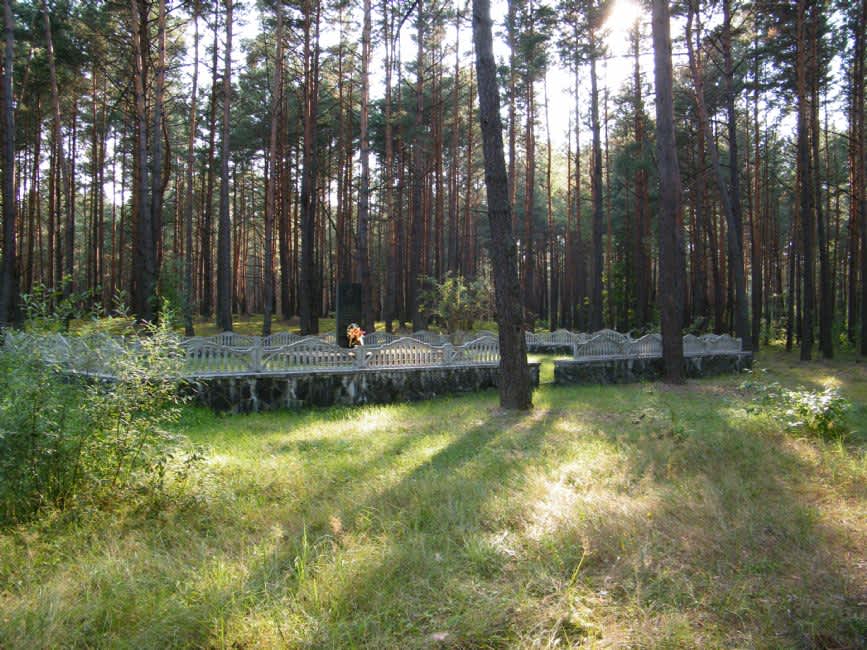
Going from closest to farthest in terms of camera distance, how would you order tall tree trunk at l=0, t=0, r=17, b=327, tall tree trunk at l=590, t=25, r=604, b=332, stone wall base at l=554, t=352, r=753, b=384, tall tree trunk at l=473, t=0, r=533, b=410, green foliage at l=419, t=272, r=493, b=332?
1. tall tree trunk at l=473, t=0, r=533, b=410
2. stone wall base at l=554, t=352, r=753, b=384
3. tall tree trunk at l=0, t=0, r=17, b=327
4. green foliage at l=419, t=272, r=493, b=332
5. tall tree trunk at l=590, t=25, r=604, b=332

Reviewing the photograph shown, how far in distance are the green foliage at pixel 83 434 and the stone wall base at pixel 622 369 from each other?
10.3 m

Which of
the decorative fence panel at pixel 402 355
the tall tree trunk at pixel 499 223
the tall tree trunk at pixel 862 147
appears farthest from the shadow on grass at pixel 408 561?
the tall tree trunk at pixel 862 147

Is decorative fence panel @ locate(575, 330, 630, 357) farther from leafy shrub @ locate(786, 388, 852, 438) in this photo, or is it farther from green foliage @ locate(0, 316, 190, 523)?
green foliage @ locate(0, 316, 190, 523)

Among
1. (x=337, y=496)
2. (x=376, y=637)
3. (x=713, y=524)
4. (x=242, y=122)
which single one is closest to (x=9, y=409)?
(x=337, y=496)

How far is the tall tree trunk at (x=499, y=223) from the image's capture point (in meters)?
8.88

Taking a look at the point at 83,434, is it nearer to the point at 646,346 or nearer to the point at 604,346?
Result: the point at 604,346

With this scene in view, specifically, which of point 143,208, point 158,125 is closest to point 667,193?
point 143,208

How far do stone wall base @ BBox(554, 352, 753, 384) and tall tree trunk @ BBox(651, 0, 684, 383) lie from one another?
1.01 m

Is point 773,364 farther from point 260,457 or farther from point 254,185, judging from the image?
point 254,185

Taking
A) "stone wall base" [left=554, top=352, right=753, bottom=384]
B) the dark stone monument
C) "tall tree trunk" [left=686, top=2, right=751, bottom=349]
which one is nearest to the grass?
"stone wall base" [left=554, top=352, right=753, bottom=384]

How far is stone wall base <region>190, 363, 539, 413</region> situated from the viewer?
965 cm

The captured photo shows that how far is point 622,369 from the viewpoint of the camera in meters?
14.1

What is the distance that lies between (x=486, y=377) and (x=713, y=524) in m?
8.54

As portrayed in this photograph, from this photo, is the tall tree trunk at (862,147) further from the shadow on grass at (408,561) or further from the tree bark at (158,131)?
the tree bark at (158,131)
